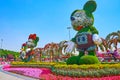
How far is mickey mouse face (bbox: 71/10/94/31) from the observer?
14.6 m

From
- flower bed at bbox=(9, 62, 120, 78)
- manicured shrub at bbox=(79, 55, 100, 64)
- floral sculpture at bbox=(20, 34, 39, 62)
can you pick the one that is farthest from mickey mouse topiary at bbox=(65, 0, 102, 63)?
floral sculpture at bbox=(20, 34, 39, 62)

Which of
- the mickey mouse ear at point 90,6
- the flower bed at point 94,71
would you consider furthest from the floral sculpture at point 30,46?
the flower bed at point 94,71

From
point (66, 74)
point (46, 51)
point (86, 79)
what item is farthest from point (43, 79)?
point (46, 51)

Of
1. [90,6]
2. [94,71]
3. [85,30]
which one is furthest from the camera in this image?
[90,6]

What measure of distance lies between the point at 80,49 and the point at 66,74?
9.48 feet

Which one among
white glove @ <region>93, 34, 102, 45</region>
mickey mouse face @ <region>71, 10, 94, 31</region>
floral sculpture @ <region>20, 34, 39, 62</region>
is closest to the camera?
white glove @ <region>93, 34, 102, 45</region>

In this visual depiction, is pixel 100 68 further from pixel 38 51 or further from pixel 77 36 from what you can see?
pixel 38 51

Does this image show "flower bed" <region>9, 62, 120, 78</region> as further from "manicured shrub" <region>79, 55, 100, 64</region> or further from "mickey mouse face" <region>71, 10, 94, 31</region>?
"mickey mouse face" <region>71, 10, 94, 31</region>

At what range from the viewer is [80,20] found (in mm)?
14703

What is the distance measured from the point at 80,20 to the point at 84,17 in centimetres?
33

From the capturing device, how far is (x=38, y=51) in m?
35.9

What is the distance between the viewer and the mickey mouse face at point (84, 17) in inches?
576

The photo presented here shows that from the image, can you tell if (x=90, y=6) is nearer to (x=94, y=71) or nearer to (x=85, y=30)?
(x=85, y=30)

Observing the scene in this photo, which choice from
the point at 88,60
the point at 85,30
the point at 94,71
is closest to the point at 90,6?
the point at 85,30
